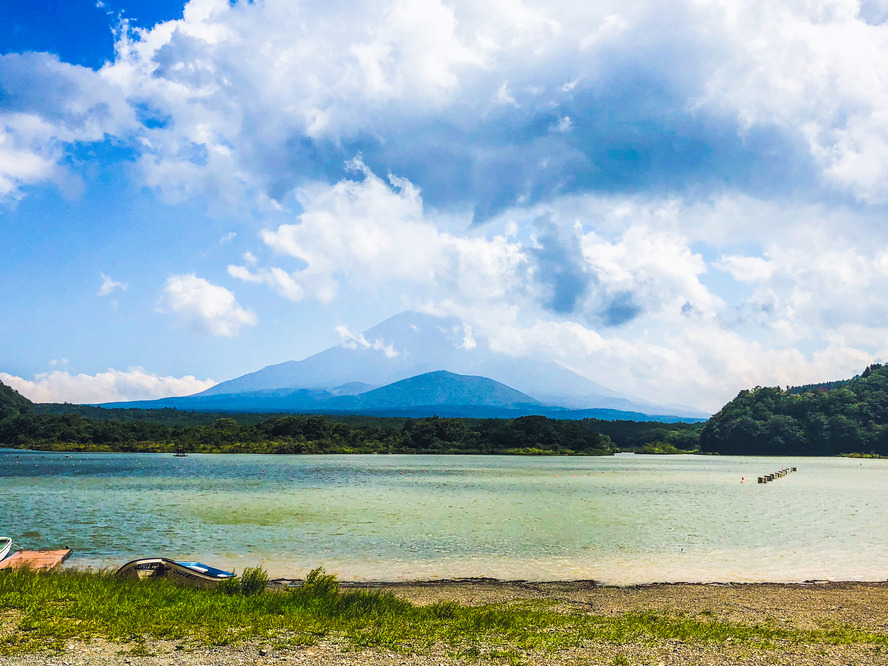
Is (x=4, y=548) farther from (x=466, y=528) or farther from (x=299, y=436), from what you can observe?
(x=299, y=436)

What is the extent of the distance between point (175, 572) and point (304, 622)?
541 centimetres

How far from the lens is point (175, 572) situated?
49.5 ft

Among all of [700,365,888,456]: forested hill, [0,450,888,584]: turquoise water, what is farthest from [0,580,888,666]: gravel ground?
[700,365,888,456]: forested hill

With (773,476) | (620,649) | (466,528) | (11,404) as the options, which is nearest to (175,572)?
(620,649)

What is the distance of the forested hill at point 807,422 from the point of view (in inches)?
4864

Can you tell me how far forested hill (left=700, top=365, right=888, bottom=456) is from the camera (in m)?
124

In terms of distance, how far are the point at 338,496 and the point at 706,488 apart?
1199 inches

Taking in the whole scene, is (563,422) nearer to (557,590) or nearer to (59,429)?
(59,429)

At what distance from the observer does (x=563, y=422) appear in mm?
134125

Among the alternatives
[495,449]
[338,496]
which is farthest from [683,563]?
[495,449]

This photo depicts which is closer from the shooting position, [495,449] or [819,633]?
[819,633]

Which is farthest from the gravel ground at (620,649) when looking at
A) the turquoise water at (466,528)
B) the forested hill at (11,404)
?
the forested hill at (11,404)

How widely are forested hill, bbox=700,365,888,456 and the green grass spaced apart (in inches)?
5116

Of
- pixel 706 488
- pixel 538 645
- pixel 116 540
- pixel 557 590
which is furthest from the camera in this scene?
pixel 706 488
